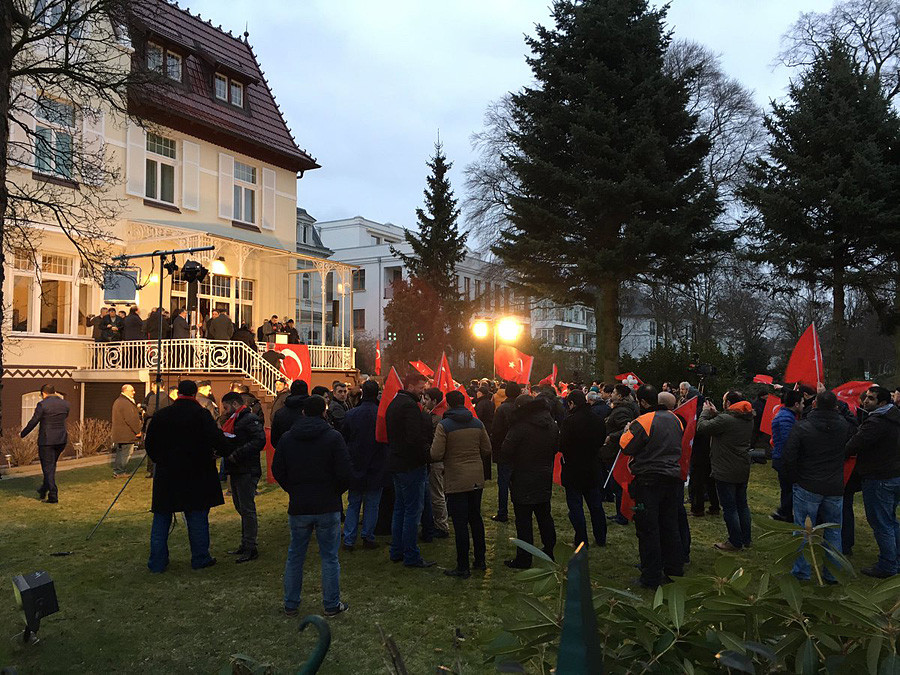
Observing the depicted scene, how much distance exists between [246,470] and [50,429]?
482 cm

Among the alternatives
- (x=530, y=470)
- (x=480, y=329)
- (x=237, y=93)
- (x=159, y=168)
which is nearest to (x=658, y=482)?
(x=530, y=470)

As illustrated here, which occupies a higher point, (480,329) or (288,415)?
(480,329)

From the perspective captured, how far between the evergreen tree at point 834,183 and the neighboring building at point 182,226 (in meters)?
15.4

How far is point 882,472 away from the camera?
7598 mm

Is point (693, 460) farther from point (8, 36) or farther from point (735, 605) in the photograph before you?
point (8, 36)

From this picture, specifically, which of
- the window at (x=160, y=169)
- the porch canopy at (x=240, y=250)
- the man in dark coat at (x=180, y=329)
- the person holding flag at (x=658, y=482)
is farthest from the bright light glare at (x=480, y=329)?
the person holding flag at (x=658, y=482)

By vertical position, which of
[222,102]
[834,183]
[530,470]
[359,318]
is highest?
[222,102]

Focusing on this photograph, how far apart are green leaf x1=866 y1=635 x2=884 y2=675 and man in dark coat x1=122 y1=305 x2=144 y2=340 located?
21211 mm

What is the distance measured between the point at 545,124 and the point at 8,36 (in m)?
18.0

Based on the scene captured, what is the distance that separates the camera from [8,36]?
7297mm

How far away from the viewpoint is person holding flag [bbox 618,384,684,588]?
709 cm

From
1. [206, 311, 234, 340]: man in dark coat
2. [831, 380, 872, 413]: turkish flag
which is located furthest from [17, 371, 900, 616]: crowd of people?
[206, 311, 234, 340]: man in dark coat

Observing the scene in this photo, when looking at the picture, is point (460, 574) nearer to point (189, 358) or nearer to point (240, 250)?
point (189, 358)

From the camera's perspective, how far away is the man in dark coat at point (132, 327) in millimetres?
20047
